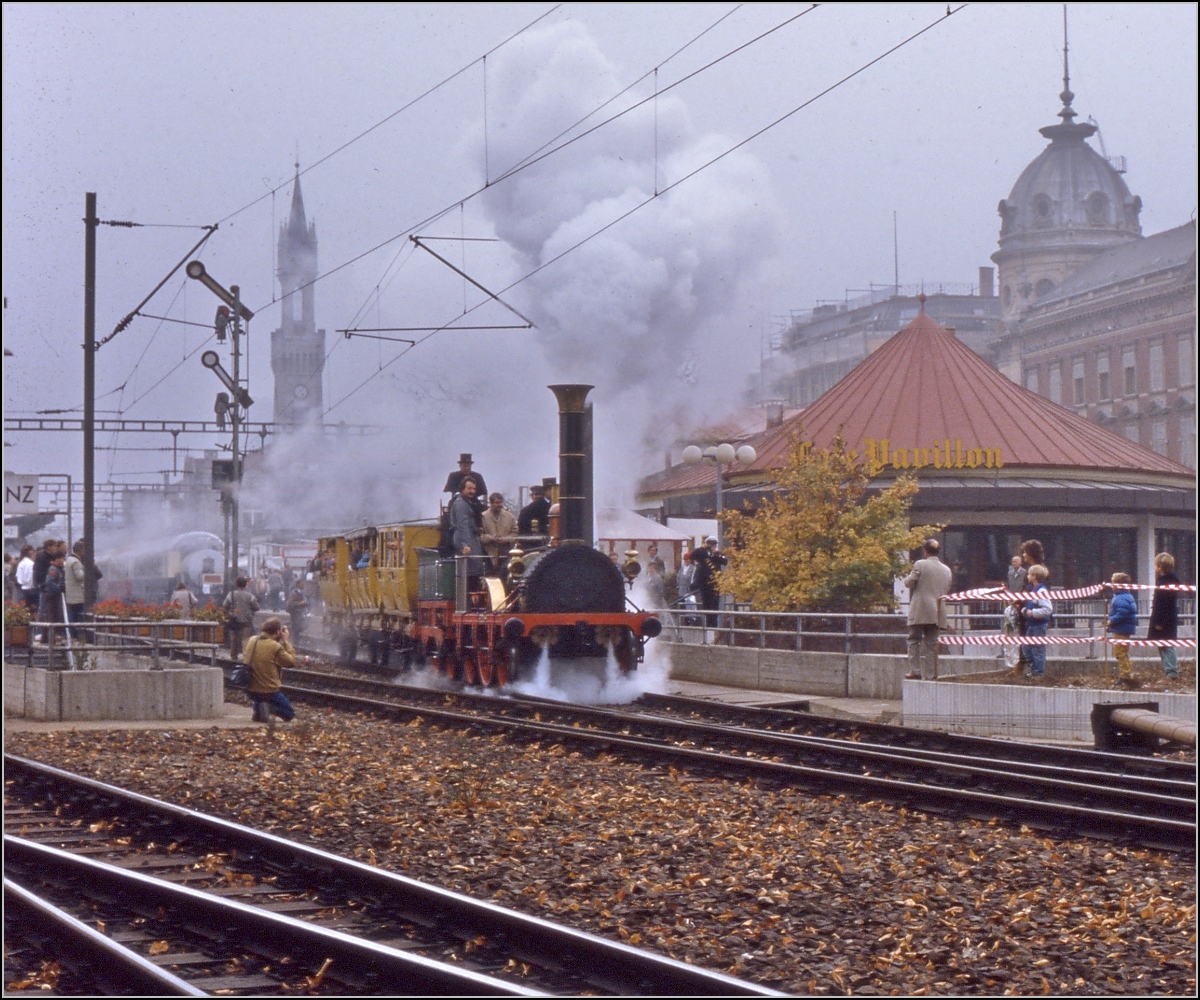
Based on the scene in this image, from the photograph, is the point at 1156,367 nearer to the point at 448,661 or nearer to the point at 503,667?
the point at 448,661

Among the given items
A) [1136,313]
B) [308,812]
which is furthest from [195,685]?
[1136,313]

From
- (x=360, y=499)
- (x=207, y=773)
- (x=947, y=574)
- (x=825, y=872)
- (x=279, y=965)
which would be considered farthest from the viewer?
(x=360, y=499)

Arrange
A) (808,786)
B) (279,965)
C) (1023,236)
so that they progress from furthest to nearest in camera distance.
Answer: (1023,236) < (808,786) < (279,965)

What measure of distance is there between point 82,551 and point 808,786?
16.6 metres

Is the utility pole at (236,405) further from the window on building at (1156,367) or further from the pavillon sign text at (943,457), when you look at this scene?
the window on building at (1156,367)

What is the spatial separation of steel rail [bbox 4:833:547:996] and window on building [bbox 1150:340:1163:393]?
2119 inches

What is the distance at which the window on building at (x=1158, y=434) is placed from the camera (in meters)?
58.4

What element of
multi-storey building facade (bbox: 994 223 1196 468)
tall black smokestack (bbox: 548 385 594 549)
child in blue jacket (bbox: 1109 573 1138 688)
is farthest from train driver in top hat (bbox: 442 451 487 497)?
multi-storey building facade (bbox: 994 223 1196 468)

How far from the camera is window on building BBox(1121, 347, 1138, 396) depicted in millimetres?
58625

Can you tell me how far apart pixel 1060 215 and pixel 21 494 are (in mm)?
77159

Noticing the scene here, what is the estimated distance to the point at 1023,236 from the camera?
90.7m

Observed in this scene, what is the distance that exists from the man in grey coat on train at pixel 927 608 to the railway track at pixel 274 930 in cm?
959

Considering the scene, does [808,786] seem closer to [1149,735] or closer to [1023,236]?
[1149,735]

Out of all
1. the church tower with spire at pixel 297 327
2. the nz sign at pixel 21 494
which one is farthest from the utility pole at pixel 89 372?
the church tower with spire at pixel 297 327
